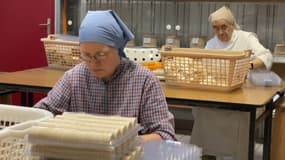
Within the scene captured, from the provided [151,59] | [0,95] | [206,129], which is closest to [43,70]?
[0,95]

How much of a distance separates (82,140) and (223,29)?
3.06m

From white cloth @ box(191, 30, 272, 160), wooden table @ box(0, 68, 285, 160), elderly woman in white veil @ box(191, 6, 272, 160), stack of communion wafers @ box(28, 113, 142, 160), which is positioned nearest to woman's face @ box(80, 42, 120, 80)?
stack of communion wafers @ box(28, 113, 142, 160)

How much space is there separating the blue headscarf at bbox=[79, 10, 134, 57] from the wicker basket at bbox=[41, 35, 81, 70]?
4.92 feet

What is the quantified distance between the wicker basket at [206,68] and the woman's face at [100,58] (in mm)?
1063

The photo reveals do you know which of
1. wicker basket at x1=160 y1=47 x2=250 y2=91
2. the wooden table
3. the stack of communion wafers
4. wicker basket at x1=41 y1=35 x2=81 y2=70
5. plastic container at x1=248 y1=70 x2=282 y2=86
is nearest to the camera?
the stack of communion wafers

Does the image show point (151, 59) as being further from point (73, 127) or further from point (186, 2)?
point (73, 127)

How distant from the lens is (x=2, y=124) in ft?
4.80

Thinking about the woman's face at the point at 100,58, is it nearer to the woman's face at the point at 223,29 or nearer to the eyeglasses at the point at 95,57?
the eyeglasses at the point at 95,57

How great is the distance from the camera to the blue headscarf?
5.28 feet

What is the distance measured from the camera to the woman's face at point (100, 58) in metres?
1.64

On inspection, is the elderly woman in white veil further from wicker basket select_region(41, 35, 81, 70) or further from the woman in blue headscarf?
the woman in blue headscarf

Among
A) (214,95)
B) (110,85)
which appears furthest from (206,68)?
(110,85)

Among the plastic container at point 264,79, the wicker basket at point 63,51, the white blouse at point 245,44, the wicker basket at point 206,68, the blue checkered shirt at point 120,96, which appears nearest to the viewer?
the blue checkered shirt at point 120,96

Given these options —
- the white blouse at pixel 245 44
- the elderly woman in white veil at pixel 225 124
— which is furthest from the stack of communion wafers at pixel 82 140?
the white blouse at pixel 245 44
